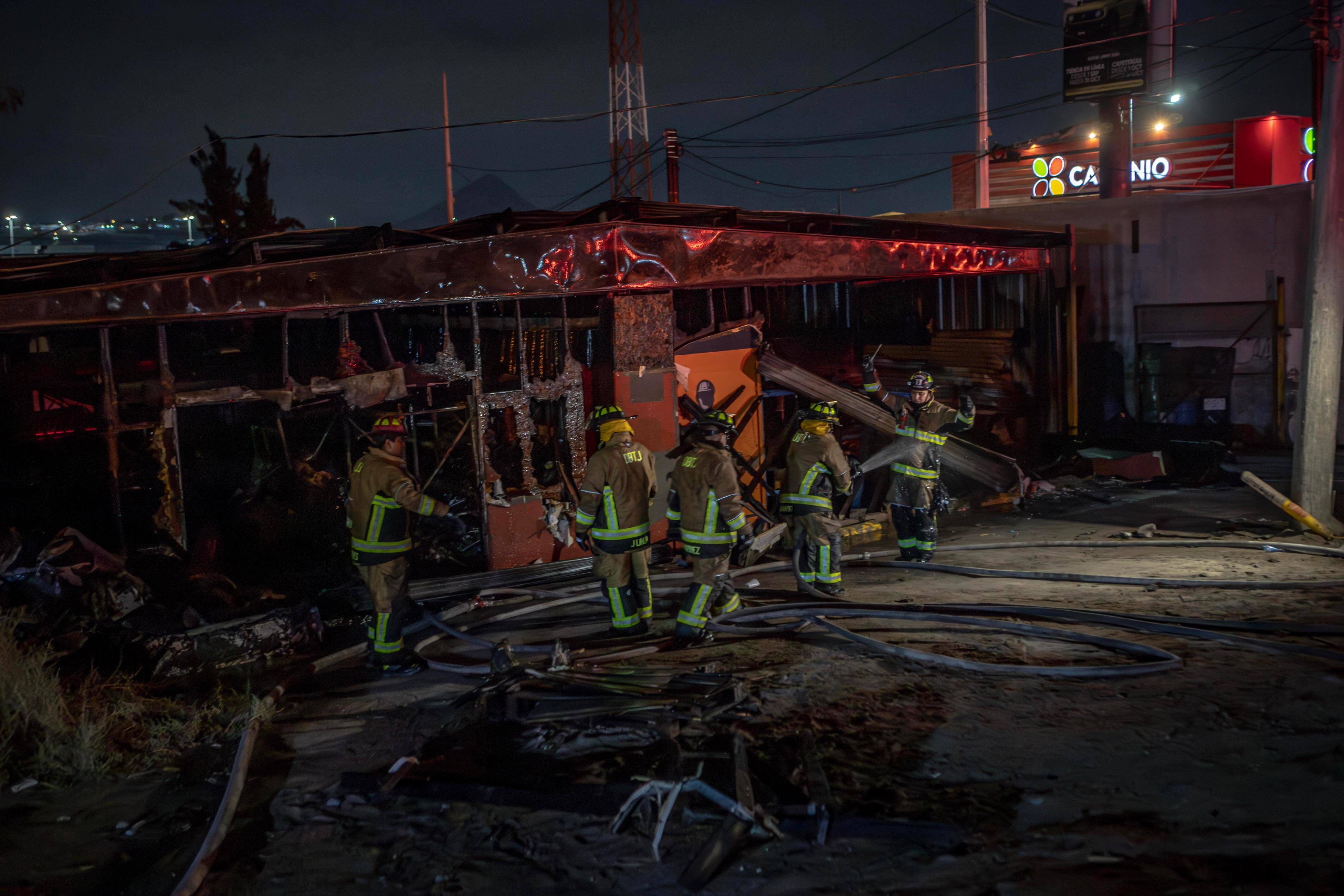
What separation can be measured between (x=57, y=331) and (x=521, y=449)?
3930 millimetres

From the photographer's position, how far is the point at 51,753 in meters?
4.84

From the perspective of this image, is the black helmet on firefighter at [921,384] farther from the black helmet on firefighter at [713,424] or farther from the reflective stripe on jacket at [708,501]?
the reflective stripe on jacket at [708,501]

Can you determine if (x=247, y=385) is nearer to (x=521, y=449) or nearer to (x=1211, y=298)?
(x=521, y=449)

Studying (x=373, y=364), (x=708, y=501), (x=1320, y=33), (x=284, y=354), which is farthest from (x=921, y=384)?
(x=1320, y=33)

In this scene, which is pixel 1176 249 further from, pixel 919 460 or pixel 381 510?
pixel 381 510

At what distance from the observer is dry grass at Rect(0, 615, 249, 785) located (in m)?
4.81

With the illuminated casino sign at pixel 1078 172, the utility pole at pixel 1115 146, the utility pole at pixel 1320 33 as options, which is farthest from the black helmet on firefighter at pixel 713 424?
the illuminated casino sign at pixel 1078 172

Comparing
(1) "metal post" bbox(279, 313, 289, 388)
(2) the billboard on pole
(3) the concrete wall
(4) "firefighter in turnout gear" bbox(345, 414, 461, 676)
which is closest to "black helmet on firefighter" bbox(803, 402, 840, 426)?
(4) "firefighter in turnout gear" bbox(345, 414, 461, 676)

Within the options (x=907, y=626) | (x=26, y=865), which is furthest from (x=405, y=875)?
(x=907, y=626)

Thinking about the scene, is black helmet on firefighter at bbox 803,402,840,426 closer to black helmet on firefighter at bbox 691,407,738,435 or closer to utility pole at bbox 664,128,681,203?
black helmet on firefighter at bbox 691,407,738,435

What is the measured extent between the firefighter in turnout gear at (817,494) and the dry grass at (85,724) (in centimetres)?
412

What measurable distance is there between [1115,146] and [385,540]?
21699 millimetres

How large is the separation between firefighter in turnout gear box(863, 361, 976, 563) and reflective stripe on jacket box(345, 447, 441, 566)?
429cm

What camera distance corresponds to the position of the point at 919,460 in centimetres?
837
